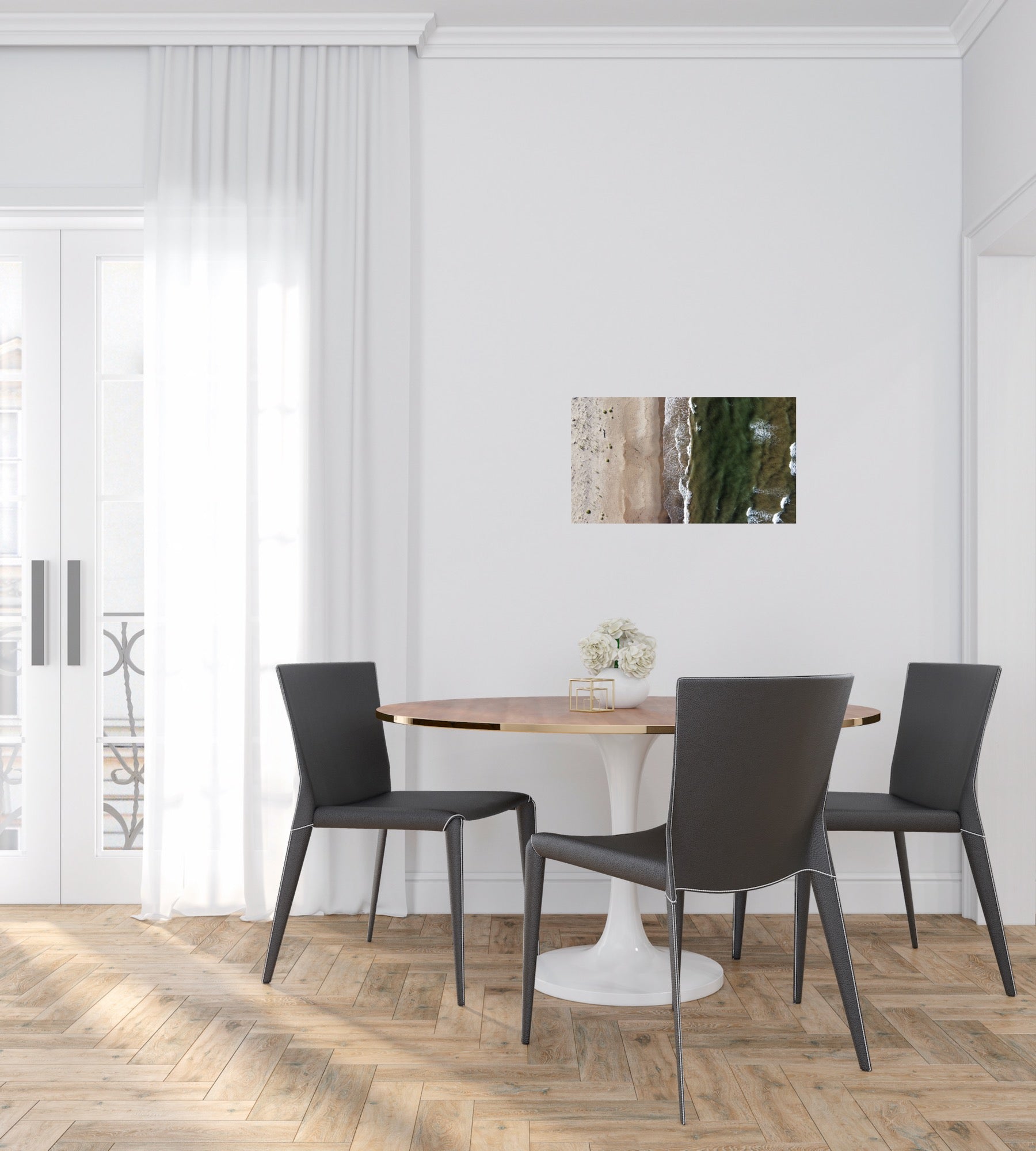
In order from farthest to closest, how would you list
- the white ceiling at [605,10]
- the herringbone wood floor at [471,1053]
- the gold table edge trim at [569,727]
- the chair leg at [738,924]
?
1. the white ceiling at [605,10]
2. the chair leg at [738,924]
3. the gold table edge trim at [569,727]
4. the herringbone wood floor at [471,1053]

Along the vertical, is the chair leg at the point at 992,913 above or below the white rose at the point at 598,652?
below

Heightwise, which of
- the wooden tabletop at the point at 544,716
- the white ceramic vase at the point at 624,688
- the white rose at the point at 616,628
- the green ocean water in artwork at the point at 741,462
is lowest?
the wooden tabletop at the point at 544,716

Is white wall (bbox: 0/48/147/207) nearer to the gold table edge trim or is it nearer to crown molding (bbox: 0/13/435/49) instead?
crown molding (bbox: 0/13/435/49)

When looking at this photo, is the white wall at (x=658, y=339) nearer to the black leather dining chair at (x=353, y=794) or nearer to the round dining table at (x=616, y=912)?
the black leather dining chair at (x=353, y=794)

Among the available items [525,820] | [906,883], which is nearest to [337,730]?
[525,820]

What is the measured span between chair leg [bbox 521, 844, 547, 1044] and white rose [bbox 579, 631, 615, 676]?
1.94 feet

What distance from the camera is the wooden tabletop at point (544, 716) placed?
234cm

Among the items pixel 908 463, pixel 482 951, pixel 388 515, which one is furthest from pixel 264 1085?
pixel 908 463

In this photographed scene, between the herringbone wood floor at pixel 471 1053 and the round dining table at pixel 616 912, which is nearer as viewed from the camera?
the herringbone wood floor at pixel 471 1053

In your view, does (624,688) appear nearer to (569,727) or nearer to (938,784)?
(569,727)

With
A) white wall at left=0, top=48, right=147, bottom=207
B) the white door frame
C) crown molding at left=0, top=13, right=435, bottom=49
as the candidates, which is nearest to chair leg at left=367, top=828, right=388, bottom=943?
the white door frame

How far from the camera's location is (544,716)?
2529 millimetres

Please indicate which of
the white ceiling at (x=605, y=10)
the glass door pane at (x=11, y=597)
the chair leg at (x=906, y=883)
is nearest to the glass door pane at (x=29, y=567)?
the glass door pane at (x=11, y=597)

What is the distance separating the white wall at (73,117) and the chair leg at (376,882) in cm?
240
